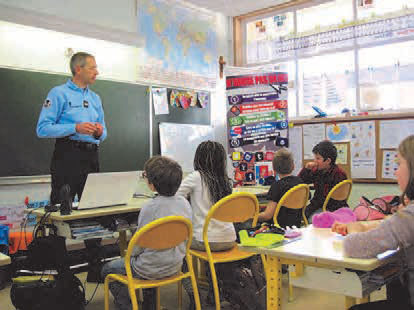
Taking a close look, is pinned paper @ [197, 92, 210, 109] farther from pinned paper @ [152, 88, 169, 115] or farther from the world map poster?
pinned paper @ [152, 88, 169, 115]

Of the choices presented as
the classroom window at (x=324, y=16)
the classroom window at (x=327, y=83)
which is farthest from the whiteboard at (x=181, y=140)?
the classroom window at (x=324, y=16)

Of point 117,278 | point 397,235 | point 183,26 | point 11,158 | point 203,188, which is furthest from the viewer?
point 183,26

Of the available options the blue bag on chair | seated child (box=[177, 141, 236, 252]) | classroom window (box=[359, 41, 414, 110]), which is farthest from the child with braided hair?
classroom window (box=[359, 41, 414, 110])

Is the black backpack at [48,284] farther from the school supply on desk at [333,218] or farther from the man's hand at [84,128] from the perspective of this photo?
the school supply on desk at [333,218]

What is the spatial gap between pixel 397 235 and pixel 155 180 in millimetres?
1277

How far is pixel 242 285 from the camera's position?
2.54 m

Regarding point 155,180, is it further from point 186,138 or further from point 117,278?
point 186,138

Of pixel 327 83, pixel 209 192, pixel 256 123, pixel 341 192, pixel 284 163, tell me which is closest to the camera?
pixel 209 192

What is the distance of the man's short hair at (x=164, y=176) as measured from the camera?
2.23 metres

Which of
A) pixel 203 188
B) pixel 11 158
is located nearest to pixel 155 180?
pixel 203 188

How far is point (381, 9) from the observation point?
496cm

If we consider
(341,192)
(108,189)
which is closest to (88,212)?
(108,189)

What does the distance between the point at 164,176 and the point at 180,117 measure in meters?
3.38

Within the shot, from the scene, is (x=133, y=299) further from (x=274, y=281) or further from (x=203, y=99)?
(x=203, y=99)
